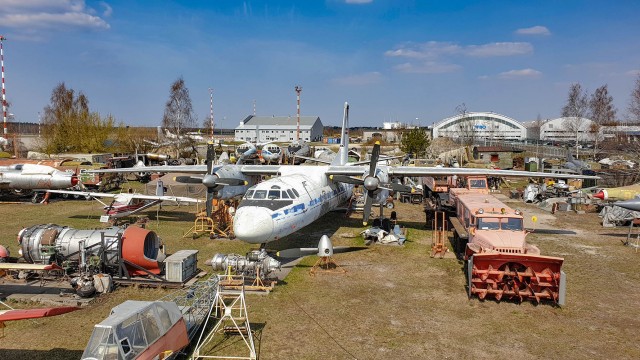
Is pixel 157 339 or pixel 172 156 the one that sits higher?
pixel 172 156

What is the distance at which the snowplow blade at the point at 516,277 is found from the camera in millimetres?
13391

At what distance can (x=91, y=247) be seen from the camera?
49.6 feet

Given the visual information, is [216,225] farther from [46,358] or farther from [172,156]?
[172,156]

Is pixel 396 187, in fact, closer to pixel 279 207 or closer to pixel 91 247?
pixel 279 207

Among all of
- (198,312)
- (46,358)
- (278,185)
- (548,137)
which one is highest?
(548,137)

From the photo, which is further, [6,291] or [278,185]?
[278,185]

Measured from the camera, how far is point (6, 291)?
1459 cm

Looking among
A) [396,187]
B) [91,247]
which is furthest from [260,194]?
[396,187]

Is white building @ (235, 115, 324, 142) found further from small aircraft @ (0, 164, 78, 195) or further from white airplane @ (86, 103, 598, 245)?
white airplane @ (86, 103, 598, 245)

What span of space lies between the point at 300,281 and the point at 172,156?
1996 inches

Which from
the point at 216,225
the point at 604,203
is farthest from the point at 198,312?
the point at 604,203

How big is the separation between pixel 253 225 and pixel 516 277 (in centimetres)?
944

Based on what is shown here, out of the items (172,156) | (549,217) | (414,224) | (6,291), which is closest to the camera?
(6,291)

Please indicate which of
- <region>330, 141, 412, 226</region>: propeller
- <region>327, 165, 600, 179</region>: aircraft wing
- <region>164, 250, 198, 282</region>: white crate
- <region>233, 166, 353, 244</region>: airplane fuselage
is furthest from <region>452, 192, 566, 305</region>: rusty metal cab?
<region>164, 250, 198, 282</region>: white crate
